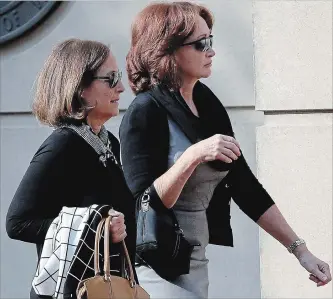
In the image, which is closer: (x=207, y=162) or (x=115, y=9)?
(x=207, y=162)

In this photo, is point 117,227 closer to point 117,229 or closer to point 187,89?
point 117,229

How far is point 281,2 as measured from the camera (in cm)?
568

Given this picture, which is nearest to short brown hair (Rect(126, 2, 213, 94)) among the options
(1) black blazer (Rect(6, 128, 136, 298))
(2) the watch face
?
(1) black blazer (Rect(6, 128, 136, 298))

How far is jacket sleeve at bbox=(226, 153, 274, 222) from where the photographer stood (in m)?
4.01

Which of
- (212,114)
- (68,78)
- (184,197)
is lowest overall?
(184,197)

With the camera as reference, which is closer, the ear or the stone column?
the ear

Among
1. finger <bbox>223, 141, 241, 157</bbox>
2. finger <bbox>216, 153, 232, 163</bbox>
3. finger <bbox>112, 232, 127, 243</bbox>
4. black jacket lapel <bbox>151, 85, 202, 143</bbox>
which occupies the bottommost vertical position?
finger <bbox>112, 232, 127, 243</bbox>

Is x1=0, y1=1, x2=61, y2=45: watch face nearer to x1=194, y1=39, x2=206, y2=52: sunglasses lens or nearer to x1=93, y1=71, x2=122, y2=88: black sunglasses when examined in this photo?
x1=194, y1=39, x2=206, y2=52: sunglasses lens

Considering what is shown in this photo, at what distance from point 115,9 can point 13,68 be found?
718mm

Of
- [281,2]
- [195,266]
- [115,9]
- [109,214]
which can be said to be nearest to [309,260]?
[195,266]

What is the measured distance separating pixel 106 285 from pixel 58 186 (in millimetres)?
377

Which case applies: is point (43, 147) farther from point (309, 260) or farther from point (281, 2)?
point (281, 2)

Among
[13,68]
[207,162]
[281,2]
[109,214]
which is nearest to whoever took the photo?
[109,214]

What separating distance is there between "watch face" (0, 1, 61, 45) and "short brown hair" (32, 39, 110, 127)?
2.76 m
